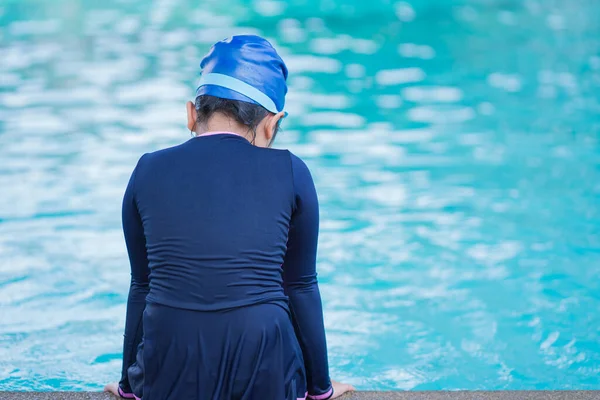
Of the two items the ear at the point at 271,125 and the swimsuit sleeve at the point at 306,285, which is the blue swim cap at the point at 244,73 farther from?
the swimsuit sleeve at the point at 306,285

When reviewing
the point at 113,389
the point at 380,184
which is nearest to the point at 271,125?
the point at 113,389

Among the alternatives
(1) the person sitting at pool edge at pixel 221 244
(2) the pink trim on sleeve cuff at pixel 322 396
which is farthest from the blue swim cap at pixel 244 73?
(2) the pink trim on sleeve cuff at pixel 322 396

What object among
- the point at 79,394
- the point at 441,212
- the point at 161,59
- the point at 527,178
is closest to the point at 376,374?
the point at 79,394

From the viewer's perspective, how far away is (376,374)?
13.9 feet

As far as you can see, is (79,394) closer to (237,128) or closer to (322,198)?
(237,128)

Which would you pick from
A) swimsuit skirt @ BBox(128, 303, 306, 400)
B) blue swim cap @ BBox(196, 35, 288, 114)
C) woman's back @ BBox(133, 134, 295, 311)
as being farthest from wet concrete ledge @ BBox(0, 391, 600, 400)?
blue swim cap @ BBox(196, 35, 288, 114)

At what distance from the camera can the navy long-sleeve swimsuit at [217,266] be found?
2045mm

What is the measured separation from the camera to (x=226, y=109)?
2234mm

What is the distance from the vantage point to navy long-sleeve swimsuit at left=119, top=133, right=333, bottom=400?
2045mm

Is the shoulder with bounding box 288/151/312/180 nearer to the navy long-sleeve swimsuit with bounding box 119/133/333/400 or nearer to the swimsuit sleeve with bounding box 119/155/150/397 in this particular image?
the navy long-sleeve swimsuit with bounding box 119/133/333/400

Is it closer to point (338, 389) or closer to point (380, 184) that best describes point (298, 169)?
point (338, 389)

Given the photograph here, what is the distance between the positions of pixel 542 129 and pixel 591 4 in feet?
25.0

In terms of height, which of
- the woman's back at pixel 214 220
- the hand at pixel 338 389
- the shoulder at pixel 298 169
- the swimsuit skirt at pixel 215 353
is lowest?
the hand at pixel 338 389

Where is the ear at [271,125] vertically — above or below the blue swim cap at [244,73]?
below
